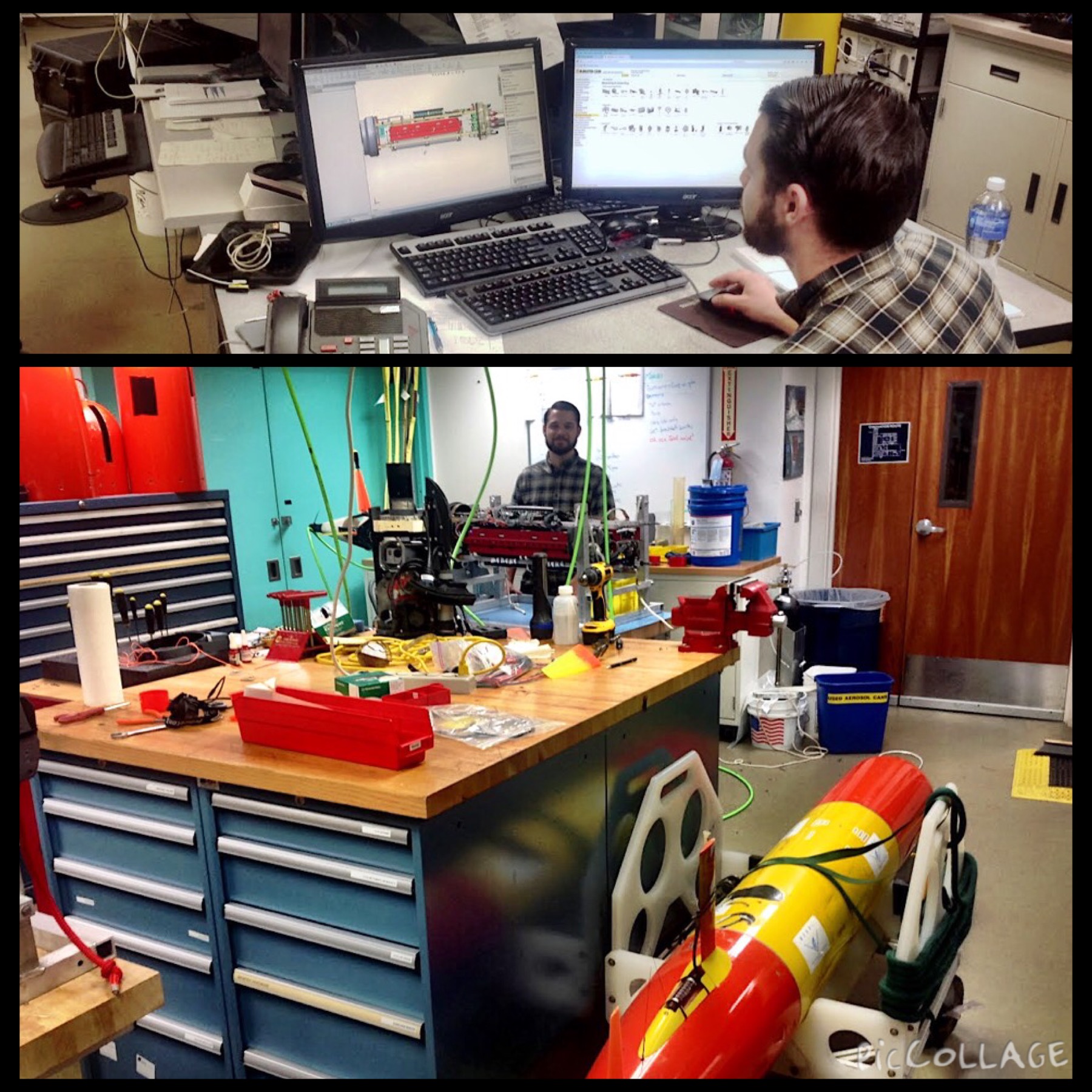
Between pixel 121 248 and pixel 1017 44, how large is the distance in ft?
4.71

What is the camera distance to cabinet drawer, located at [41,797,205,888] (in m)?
1.61

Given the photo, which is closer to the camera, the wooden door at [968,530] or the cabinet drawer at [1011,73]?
the cabinet drawer at [1011,73]

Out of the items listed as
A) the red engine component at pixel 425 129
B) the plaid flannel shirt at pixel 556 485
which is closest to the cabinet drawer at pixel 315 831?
the red engine component at pixel 425 129

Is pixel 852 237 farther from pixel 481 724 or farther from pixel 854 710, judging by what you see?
pixel 854 710

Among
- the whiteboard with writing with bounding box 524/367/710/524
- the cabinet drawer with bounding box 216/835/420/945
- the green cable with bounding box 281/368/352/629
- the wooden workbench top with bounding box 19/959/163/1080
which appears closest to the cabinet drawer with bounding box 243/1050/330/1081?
the cabinet drawer with bounding box 216/835/420/945

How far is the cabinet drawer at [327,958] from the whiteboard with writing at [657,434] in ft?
8.34

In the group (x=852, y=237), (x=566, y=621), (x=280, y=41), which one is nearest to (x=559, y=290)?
(x=852, y=237)

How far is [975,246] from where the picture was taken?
1.31 metres

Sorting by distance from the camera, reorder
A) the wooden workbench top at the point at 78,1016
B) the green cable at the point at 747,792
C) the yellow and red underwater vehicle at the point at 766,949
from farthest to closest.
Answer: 1. the green cable at the point at 747,792
2. the yellow and red underwater vehicle at the point at 766,949
3. the wooden workbench top at the point at 78,1016

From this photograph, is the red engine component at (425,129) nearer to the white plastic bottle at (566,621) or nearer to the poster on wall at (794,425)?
the white plastic bottle at (566,621)

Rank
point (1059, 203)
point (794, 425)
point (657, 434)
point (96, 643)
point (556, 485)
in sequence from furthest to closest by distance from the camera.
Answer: point (657, 434) < point (794, 425) < point (556, 485) < point (96, 643) < point (1059, 203)

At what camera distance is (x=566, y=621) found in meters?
2.32

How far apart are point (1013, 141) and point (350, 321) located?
1051mm

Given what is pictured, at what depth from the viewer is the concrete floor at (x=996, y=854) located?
4.44 feet
